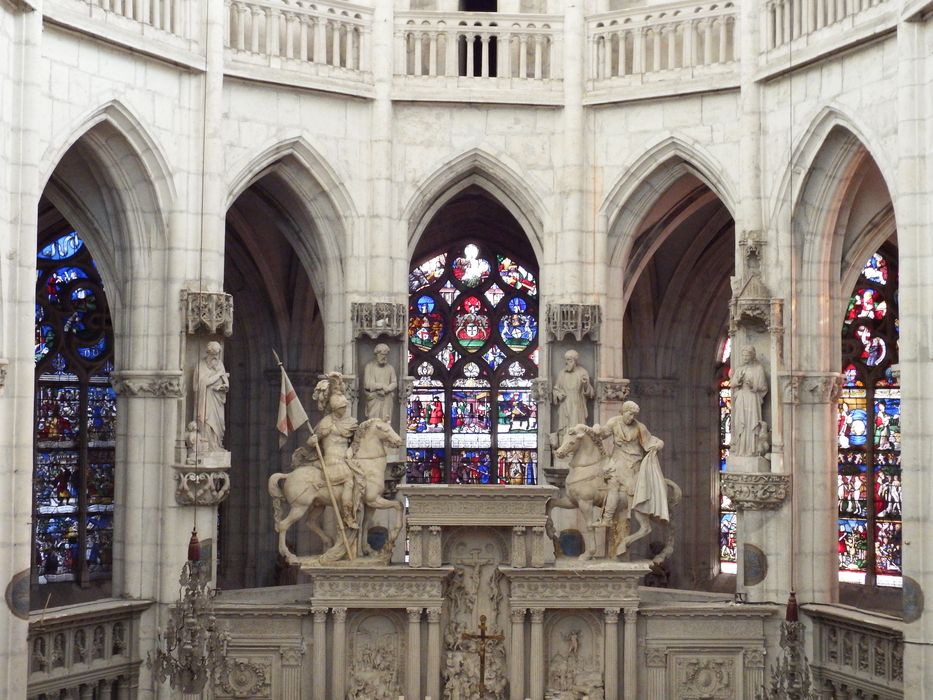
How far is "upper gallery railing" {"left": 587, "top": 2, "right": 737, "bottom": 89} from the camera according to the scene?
20797 millimetres

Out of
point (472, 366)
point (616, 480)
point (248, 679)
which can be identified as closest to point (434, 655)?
point (248, 679)

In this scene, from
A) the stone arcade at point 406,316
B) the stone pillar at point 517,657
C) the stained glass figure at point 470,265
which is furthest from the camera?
the stained glass figure at point 470,265

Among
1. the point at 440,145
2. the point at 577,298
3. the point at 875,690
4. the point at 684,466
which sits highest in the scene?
the point at 440,145

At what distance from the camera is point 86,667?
18672mm

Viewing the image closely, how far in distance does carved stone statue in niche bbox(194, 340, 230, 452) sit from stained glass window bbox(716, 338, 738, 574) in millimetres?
8527

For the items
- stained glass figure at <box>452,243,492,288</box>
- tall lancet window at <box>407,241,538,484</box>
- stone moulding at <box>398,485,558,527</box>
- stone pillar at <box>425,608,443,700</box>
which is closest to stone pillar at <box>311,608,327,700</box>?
stone pillar at <box>425,608,443,700</box>

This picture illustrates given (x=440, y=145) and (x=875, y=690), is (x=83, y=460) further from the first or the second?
(x=875, y=690)

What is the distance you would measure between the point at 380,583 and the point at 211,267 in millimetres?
4024

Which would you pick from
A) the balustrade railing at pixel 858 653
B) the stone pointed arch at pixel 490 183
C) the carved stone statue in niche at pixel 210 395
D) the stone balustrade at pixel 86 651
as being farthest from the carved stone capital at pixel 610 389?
the stone balustrade at pixel 86 651

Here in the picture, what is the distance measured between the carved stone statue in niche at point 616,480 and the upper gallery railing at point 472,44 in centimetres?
504

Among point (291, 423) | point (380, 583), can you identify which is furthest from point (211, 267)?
point (380, 583)

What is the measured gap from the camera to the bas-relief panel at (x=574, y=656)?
18328mm

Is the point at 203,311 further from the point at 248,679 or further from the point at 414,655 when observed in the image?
the point at 414,655

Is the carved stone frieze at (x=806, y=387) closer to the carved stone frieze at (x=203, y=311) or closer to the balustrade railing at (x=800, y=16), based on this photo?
the balustrade railing at (x=800, y=16)
